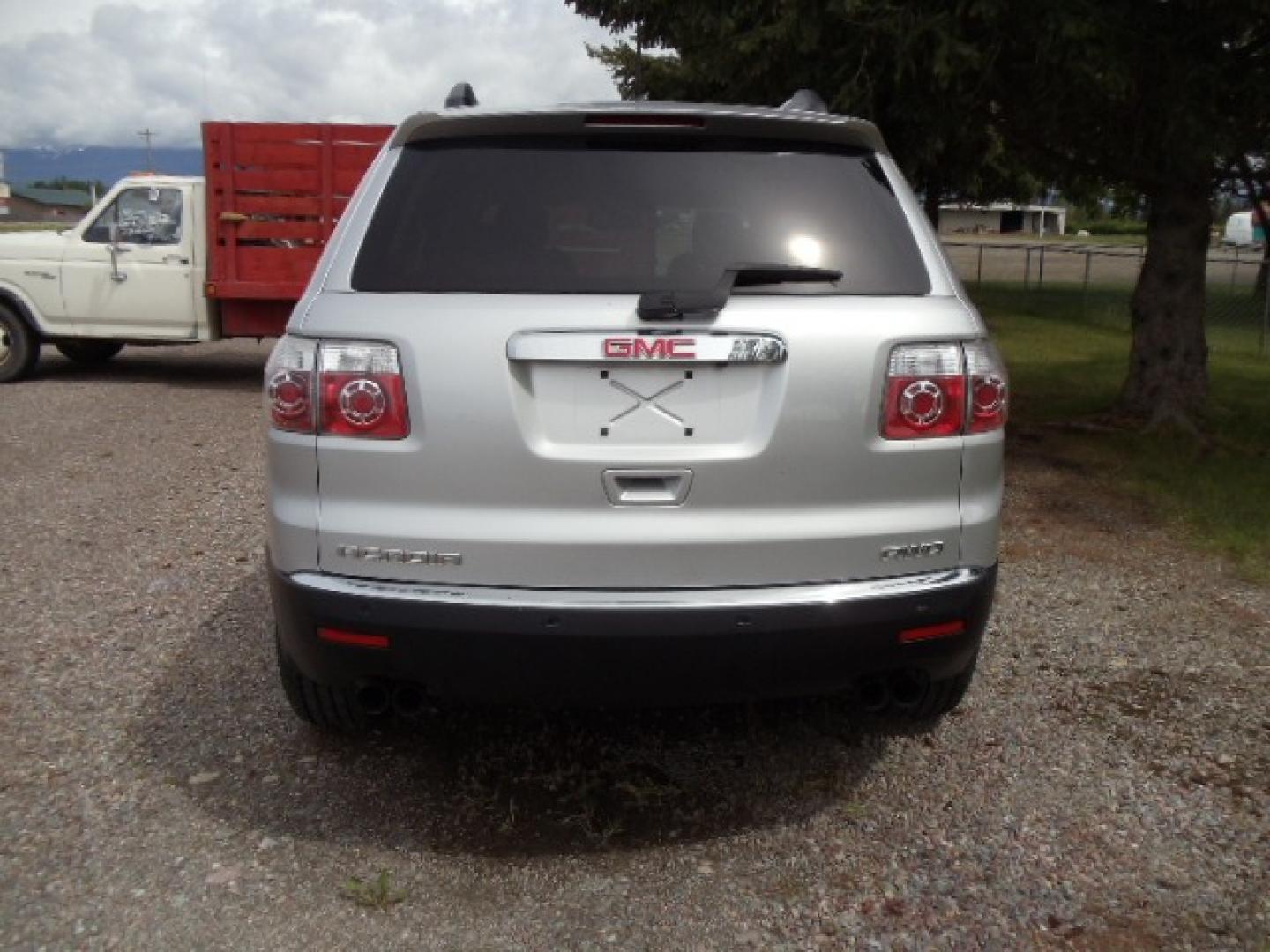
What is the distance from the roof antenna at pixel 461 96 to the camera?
12.6 ft

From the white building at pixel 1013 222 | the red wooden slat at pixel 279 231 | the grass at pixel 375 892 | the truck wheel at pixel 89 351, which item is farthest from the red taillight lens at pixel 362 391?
the white building at pixel 1013 222

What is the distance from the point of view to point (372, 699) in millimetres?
3246

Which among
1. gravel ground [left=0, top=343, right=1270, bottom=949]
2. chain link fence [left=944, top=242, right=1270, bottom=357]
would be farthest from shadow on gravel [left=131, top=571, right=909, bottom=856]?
chain link fence [left=944, top=242, right=1270, bottom=357]

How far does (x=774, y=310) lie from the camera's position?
284 cm

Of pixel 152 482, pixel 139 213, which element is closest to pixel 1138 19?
pixel 152 482

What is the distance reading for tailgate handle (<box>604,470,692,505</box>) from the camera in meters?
2.77

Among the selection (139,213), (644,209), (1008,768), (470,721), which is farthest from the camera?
(139,213)

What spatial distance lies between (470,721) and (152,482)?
14.7 feet

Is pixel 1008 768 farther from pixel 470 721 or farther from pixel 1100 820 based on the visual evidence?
pixel 470 721

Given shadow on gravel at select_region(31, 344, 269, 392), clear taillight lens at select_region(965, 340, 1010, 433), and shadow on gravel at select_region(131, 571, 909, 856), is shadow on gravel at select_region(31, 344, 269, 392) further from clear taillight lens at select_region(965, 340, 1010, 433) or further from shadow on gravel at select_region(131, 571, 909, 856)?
clear taillight lens at select_region(965, 340, 1010, 433)

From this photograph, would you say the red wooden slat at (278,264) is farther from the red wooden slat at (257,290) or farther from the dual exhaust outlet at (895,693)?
the dual exhaust outlet at (895,693)

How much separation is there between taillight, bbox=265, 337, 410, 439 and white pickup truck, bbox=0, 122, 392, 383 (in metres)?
Result: 8.96

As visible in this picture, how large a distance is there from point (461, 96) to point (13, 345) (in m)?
9.74

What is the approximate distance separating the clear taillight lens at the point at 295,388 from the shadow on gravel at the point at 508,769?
3.73ft
